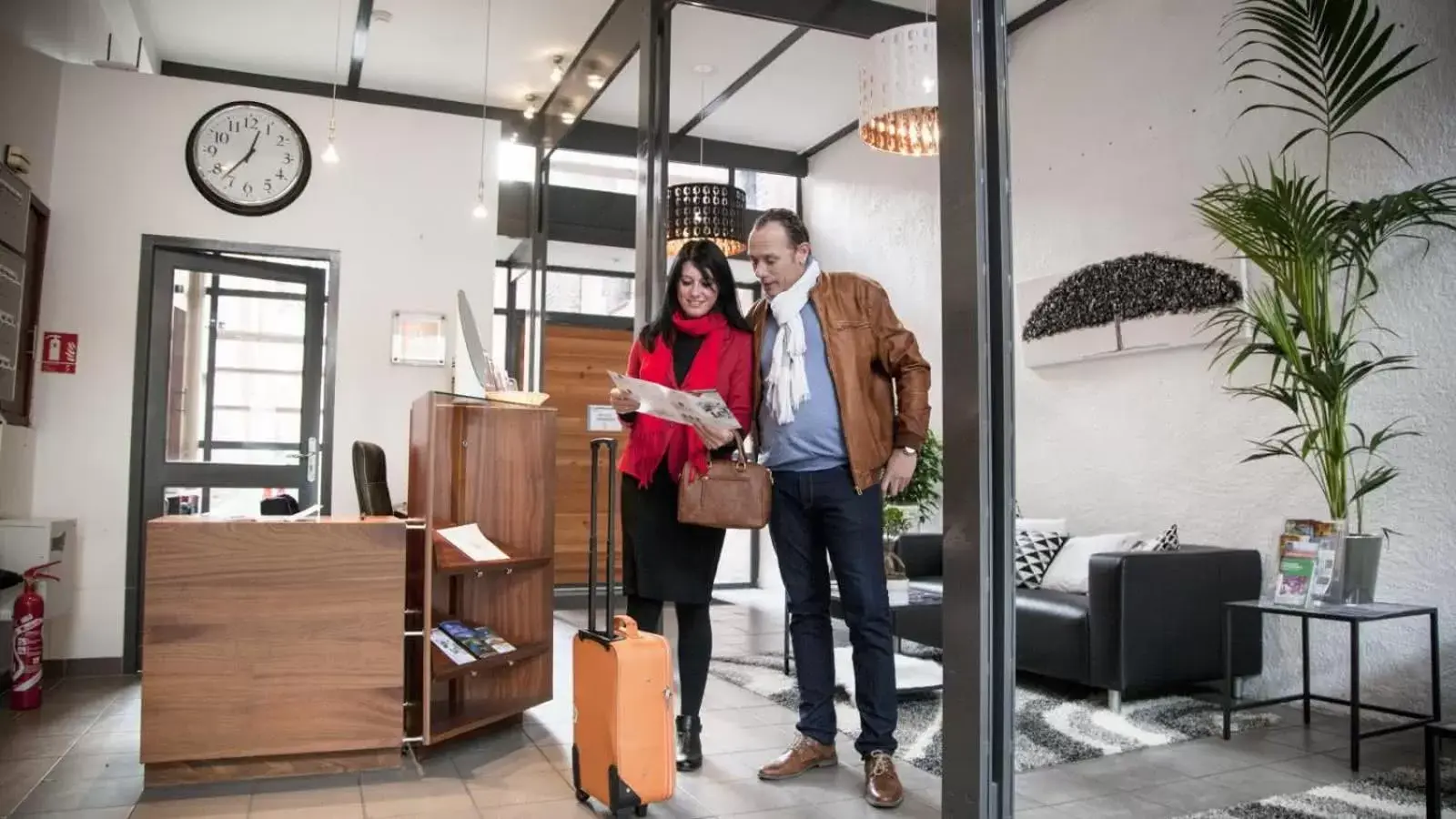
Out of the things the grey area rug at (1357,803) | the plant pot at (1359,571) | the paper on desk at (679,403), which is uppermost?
the paper on desk at (679,403)

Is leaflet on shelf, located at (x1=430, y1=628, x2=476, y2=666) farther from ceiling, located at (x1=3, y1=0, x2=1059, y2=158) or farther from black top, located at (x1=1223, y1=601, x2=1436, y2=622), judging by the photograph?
ceiling, located at (x1=3, y1=0, x2=1059, y2=158)

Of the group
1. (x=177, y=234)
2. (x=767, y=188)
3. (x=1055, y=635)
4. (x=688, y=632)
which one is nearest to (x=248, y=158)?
(x=177, y=234)

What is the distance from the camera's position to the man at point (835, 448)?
2.48m

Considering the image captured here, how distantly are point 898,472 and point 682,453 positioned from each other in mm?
570

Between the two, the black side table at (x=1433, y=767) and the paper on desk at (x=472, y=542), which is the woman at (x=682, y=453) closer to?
the paper on desk at (x=472, y=542)

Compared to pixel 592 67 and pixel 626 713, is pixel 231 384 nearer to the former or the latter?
pixel 592 67

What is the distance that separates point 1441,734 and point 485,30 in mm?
5250

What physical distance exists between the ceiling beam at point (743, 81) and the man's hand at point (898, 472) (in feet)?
11.2

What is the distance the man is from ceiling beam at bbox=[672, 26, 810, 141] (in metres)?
3.09

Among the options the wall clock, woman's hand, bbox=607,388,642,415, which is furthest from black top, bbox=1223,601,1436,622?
the wall clock

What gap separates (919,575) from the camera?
4836mm

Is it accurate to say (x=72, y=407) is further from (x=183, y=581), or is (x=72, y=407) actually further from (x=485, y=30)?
(x=485, y=30)

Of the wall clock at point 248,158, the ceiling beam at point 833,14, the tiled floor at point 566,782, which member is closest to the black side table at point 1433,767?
the tiled floor at point 566,782

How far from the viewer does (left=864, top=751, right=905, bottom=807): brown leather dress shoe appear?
2395 millimetres
